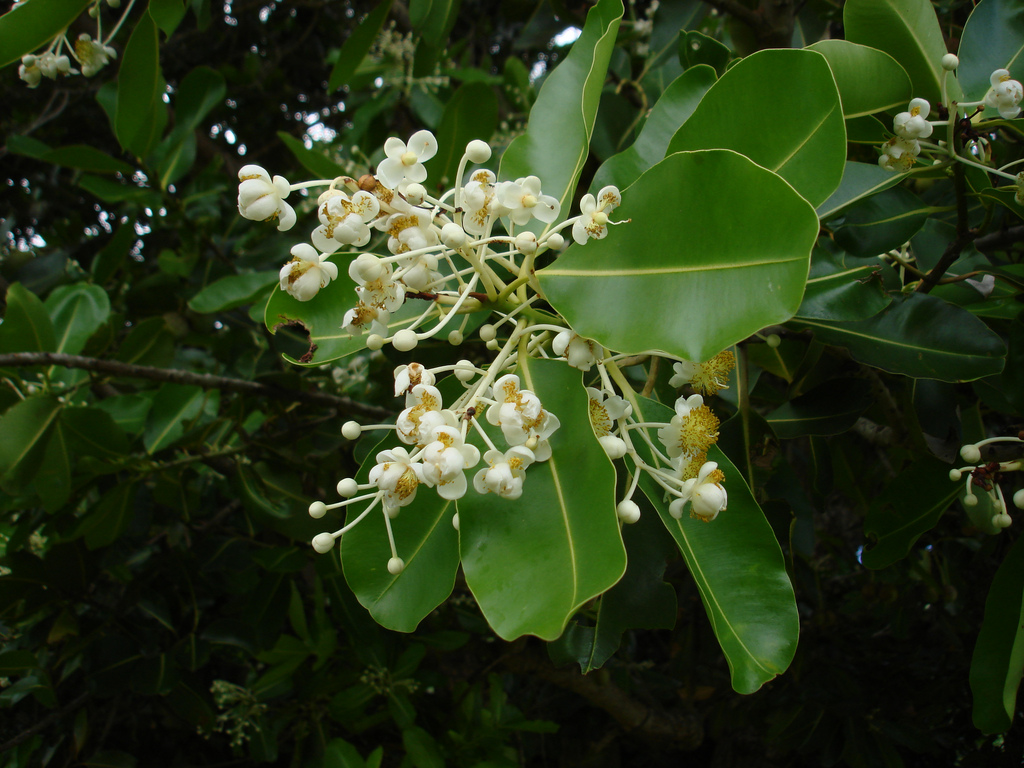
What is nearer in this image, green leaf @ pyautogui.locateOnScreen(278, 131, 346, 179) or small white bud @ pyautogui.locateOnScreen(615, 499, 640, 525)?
small white bud @ pyautogui.locateOnScreen(615, 499, 640, 525)

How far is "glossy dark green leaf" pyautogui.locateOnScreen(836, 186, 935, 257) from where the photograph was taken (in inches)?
42.5

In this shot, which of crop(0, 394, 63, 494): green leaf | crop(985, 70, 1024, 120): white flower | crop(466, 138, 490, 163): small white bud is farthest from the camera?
crop(0, 394, 63, 494): green leaf

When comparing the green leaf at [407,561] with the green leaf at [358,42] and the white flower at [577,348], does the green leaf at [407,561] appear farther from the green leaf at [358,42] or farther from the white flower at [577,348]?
the green leaf at [358,42]

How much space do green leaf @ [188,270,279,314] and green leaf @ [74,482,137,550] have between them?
20.1 inches

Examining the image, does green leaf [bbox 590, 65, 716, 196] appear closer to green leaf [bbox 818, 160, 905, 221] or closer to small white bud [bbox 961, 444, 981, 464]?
green leaf [bbox 818, 160, 905, 221]

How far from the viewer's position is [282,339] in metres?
1.82

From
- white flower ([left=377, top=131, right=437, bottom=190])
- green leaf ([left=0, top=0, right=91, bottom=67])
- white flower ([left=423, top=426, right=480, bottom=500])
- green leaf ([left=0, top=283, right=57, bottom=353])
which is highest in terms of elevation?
green leaf ([left=0, top=0, right=91, bottom=67])

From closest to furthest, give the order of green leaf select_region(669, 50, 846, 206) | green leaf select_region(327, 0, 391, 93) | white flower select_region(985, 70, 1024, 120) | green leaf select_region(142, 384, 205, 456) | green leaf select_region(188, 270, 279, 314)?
green leaf select_region(669, 50, 846, 206) < white flower select_region(985, 70, 1024, 120) < green leaf select_region(327, 0, 391, 93) < green leaf select_region(188, 270, 279, 314) < green leaf select_region(142, 384, 205, 456)

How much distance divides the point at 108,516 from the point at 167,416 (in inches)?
11.8

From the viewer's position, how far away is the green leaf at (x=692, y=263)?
0.63 m

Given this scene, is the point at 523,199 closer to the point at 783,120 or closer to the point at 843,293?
the point at 783,120

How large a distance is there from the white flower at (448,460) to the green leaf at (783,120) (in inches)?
18.2

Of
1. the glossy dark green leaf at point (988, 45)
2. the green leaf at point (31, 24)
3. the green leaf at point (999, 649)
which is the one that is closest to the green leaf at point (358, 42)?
the green leaf at point (31, 24)

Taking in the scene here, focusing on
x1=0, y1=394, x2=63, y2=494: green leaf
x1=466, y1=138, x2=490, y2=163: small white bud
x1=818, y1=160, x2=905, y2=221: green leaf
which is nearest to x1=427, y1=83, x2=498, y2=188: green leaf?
x1=466, y1=138, x2=490, y2=163: small white bud
